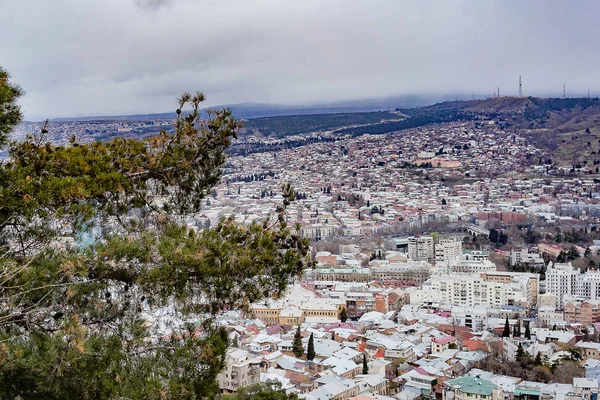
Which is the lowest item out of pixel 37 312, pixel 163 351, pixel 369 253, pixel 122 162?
pixel 369 253

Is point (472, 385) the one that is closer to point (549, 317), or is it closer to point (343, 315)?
point (343, 315)

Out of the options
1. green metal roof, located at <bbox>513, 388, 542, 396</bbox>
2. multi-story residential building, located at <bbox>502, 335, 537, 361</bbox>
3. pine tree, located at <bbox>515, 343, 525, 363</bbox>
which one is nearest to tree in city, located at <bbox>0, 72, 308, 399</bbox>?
green metal roof, located at <bbox>513, 388, 542, 396</bbox>

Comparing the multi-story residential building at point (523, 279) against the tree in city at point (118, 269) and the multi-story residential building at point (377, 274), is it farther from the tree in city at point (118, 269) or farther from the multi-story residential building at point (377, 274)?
the tree in city at point (118, 269)

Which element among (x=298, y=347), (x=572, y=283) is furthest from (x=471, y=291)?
(x=298, y=347)

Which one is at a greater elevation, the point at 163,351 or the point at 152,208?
the point at 152,208

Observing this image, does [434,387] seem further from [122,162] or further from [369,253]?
[369,253]

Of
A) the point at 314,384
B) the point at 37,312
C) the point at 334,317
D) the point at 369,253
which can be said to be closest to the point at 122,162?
the point at 37,312

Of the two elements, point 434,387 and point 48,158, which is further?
point 434,387
